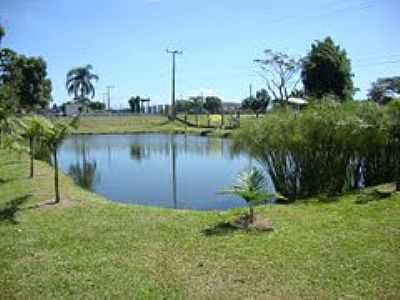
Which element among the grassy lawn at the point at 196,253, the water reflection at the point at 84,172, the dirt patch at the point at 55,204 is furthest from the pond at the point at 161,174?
the grassy lawn at the point at 196,253

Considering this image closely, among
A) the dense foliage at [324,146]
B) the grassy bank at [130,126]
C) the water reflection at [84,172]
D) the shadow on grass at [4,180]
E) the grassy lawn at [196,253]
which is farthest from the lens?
the grassy bank at [130,126]

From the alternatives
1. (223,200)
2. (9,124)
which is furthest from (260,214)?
(9,124)

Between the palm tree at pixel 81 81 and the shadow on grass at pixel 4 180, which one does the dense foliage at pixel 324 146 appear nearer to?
the shadow on grass at pixel 4 180

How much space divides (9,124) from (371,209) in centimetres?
1048

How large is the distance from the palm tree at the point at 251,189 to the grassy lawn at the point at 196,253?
54 centimetres

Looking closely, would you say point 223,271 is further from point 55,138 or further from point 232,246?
point 55,138

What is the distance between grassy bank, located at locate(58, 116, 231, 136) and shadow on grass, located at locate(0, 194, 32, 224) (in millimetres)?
34381

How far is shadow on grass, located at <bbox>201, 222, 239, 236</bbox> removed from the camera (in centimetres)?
794

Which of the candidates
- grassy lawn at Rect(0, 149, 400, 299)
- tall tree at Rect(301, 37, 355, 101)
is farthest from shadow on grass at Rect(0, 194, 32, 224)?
tall tree at Rect(301, 37, 355, 101)

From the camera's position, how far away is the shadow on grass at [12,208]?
9383 millimetres

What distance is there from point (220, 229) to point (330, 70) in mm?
35159

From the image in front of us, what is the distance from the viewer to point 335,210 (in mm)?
9539

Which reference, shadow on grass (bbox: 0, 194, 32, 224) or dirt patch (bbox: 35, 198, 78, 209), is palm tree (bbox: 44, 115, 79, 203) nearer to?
dirt patch (bbox: 35, 198, 78, 209)

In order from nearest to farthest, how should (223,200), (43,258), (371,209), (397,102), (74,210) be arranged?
(43,258)
(371,209)
(74,210)
(397,102)
(223,200)
